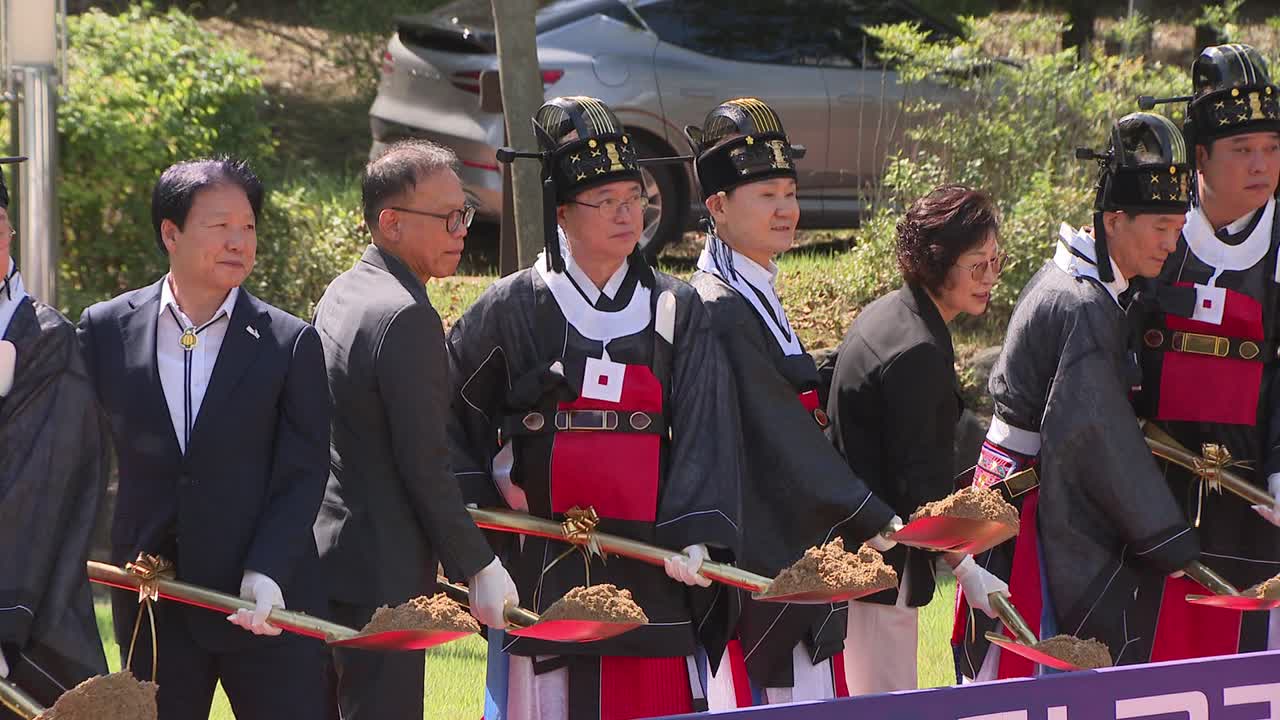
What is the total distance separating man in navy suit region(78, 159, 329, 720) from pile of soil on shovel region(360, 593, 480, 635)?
26cm

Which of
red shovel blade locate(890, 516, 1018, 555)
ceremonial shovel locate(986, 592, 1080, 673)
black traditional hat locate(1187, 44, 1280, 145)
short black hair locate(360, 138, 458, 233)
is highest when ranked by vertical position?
black traditional hat locate(1187, 44, 1280, 145)

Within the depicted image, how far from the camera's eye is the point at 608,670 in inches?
147

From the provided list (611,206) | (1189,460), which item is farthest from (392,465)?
(1189,460)

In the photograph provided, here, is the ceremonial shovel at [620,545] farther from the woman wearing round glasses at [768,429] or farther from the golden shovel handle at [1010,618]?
the golden shovel handle at [1010,618]

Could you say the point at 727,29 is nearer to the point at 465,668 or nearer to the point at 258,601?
the point at 465,668

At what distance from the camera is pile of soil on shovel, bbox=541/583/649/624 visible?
3252 millimetres

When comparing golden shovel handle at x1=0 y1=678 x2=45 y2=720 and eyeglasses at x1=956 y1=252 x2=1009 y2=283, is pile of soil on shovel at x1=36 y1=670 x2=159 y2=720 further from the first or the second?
eyeglasses at x1=956 y1=252 x2=1009 y2=283

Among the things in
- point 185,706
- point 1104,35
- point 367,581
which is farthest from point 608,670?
point 1104,35

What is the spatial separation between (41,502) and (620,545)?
1244 mm

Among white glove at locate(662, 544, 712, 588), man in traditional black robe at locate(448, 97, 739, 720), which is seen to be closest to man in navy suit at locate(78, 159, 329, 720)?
man in traditional black robe at locate(448, 97, 739, 720)

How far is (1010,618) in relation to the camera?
12.5 ft

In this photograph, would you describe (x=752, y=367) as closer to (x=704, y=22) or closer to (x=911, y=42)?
(x=911, y=42)

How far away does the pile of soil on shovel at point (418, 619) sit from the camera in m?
3.10

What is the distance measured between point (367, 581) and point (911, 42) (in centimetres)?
536
